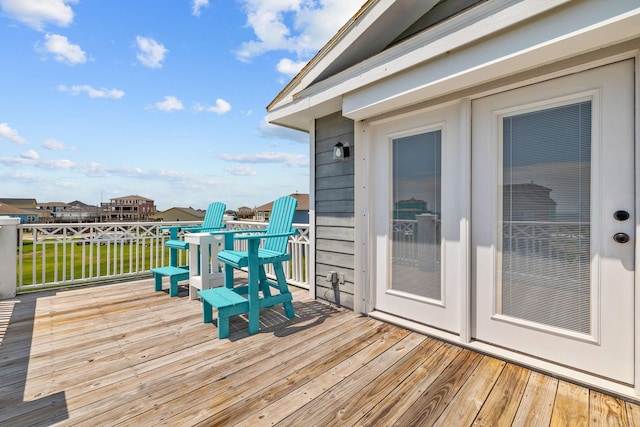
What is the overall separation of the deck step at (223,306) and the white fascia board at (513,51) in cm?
214

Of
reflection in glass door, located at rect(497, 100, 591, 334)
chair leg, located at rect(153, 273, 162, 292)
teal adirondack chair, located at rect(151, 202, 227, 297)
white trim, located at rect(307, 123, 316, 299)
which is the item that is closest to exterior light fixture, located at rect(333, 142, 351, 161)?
white trim, located at rect(307, 123, 316, 299)

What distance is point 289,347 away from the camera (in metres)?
2.20

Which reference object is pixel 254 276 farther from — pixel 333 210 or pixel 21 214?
pixel 21 214

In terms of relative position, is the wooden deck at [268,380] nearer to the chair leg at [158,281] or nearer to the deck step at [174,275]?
the deck step at [174,275]

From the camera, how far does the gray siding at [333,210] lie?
3.04 m

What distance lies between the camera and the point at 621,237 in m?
1.60

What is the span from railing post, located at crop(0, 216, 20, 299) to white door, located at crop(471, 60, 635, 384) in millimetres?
5285

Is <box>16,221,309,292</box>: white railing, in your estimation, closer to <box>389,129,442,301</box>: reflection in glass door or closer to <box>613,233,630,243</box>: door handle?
<box>389,129,442,301</box>: reflection in glass door

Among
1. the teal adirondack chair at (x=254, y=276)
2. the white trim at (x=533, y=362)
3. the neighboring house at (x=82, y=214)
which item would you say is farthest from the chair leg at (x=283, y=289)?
the neighboring house at (x=82, y=214)

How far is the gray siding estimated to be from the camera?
3.04 meters

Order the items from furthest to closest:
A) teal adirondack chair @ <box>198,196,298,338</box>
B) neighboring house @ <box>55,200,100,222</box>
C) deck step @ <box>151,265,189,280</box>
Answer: neighboring house @ <box>55,200,100,222</box> → deck step @ <box>151,265,189,280</box> → teal adirondack chair @ <box>198,196,298,338</box>

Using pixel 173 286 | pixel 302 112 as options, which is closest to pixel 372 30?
pixel 302 112

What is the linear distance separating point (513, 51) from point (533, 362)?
2028 mm

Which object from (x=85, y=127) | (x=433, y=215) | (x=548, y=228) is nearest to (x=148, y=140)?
(x=85, y=127)
